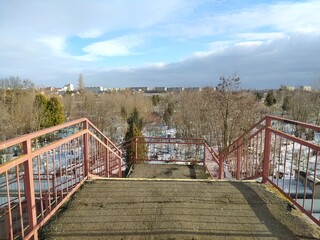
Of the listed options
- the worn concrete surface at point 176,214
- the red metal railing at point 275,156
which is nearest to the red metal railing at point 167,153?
the red metal railing at point 275,156

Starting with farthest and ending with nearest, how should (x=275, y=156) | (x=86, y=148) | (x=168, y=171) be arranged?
(x=168, y=171) → (x=275, y=156) → (x=86, y=148)

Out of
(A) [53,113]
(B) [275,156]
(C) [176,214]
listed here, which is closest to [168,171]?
(B) [275,156]

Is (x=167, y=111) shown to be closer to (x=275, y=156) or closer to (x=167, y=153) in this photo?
(x=167, y=153)

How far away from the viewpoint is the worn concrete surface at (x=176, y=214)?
291 cm

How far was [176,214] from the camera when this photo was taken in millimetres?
3336

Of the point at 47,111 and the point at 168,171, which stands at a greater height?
the point at 47,111

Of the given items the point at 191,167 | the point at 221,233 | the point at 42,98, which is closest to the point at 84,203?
the point at 221,233

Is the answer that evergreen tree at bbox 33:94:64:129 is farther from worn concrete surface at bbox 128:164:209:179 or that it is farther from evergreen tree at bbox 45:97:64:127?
worn concrete surface at bbox 128:164:209:179

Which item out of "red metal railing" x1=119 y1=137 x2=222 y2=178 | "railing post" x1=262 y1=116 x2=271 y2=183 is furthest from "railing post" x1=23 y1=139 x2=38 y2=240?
"red metal railing" x1=119 y1=137 x2=222 y2=178

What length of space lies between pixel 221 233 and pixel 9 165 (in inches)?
93.6

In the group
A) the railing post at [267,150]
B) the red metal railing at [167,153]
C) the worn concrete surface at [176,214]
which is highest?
the railing post at [267,150]

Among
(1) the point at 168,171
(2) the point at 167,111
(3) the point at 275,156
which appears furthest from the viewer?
(2) the point at 167,111

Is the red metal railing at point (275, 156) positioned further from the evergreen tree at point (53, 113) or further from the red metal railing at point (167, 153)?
the evergreen tree at point (53, 113)

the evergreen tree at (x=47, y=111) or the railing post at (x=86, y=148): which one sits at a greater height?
the railing post at (x=86, y=148)
